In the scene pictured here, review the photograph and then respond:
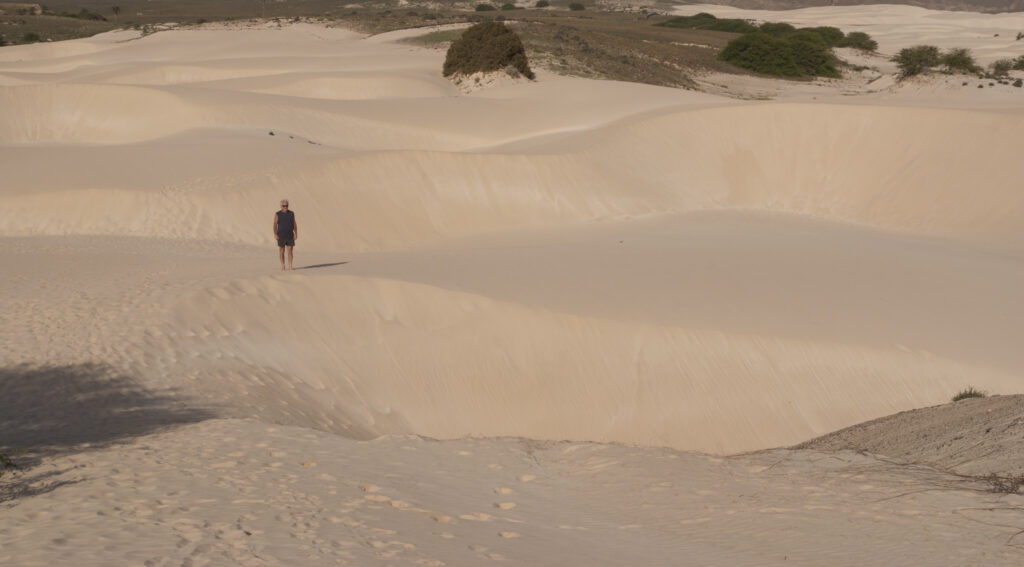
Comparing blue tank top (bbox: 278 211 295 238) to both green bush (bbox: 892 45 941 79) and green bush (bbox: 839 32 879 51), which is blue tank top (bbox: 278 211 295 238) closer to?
green bush (bbox: 892 45 941 79)

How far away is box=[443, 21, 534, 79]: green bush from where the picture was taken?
3350 cm

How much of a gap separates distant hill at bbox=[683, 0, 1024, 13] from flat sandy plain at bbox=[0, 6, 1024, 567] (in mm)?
118432

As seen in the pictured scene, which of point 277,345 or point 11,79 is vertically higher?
point 11,79

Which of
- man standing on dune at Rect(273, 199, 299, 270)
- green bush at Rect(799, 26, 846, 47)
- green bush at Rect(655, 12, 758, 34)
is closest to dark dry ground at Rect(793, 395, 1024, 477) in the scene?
man standing on dune at Rect(273, 199, 299, 270)

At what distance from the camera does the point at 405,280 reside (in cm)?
1270

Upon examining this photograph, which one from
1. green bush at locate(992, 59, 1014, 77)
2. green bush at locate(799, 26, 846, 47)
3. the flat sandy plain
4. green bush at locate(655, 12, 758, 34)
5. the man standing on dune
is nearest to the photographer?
the flat sandy plain

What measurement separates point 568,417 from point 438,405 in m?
1.49

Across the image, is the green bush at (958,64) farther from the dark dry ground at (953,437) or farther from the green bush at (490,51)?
the dark dry ground at (953,437)

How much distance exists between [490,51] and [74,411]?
1076 inches

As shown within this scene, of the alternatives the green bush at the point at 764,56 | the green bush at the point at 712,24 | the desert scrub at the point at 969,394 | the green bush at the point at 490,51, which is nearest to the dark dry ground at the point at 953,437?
the desert scrub at the point at 969,394

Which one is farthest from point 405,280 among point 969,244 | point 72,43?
point 72,43

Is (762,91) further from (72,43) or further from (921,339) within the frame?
(72,43)

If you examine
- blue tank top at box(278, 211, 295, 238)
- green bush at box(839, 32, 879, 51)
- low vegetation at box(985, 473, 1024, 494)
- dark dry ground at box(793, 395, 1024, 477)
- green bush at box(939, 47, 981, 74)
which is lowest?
dark dry ground at box(793, 395, 1024, 477)

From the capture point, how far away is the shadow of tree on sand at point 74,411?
282 inches
